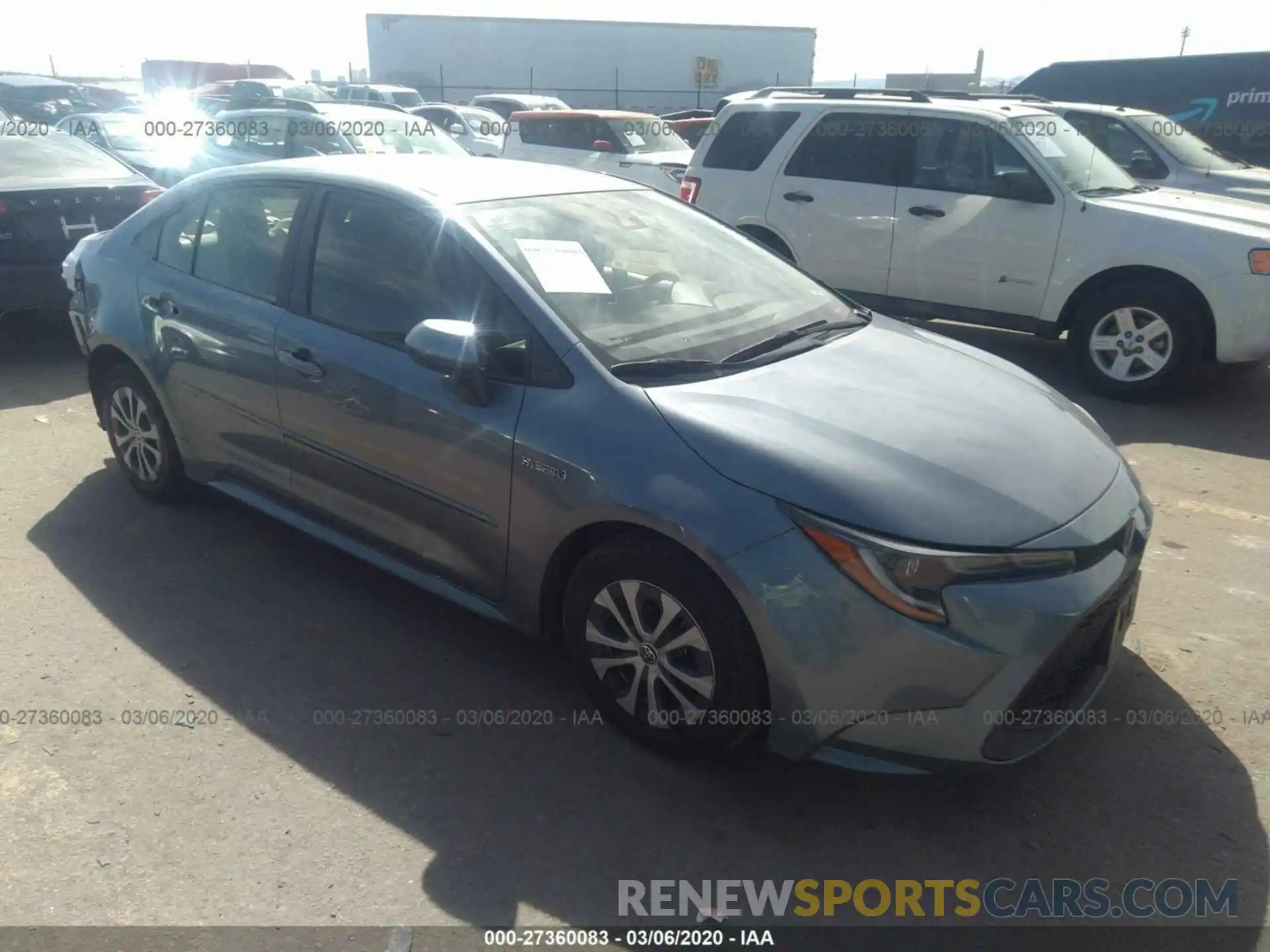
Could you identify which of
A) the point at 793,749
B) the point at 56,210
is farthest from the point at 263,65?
the point at 793,749

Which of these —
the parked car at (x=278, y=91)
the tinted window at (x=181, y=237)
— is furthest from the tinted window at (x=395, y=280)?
the parked car at (x=278, y=91)

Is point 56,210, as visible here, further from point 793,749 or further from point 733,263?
point 793,749

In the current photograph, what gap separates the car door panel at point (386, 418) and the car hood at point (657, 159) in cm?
998

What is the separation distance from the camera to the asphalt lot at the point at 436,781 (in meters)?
2.60

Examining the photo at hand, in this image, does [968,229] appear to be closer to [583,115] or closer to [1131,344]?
[1131,344]

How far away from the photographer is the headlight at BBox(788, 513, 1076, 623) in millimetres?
2492

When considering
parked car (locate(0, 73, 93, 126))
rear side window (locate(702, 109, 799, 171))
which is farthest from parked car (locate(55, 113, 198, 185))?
parked car (locate(0, 73, 93, 126))

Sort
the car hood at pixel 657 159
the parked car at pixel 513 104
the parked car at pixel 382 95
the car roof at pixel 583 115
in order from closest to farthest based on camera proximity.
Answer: the car hood at pixel 657 159 → the car roof at pixel 583 115 → the parked car at pixel 513 104 → the parked car at pixel 382 95

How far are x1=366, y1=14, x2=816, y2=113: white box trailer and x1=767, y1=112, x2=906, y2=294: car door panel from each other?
33.9 metres

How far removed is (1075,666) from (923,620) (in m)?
0.59

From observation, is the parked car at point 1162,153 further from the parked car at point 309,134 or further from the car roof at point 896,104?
the parked car at point 309,134

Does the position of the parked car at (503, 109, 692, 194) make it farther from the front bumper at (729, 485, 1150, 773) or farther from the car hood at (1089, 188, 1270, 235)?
the front bumper at (729, 485, 1150, 773)

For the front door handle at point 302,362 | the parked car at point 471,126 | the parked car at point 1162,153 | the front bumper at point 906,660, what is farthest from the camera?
the parked car at point 471,126

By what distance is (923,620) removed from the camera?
2.49 m
